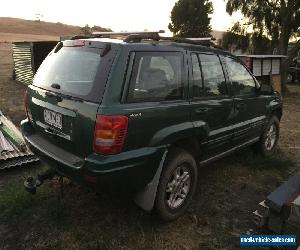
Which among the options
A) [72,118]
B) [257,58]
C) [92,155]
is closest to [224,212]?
[92,155]

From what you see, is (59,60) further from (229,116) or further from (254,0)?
(254,0)

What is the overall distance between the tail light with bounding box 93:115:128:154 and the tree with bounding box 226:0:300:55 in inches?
647

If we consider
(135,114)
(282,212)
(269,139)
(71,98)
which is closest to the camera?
(135,114)

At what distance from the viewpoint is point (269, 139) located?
20.5ft

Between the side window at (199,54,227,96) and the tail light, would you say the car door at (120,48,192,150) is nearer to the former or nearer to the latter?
the tail light

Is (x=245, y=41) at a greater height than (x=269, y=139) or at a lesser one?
greater

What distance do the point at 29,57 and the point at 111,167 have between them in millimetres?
12166

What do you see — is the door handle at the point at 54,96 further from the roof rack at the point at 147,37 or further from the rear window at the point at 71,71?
Result: the roof rack at the point at 147,37

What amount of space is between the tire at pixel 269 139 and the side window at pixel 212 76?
71.4 inches

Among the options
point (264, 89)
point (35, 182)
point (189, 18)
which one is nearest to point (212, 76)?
point (264, 89)

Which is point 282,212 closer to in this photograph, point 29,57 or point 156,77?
point 156,77

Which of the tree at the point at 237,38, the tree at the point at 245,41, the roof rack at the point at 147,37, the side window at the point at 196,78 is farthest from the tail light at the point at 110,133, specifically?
the tree at the point at 237,38

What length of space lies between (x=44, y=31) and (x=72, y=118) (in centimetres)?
9109

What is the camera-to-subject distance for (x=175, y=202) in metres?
4.01
